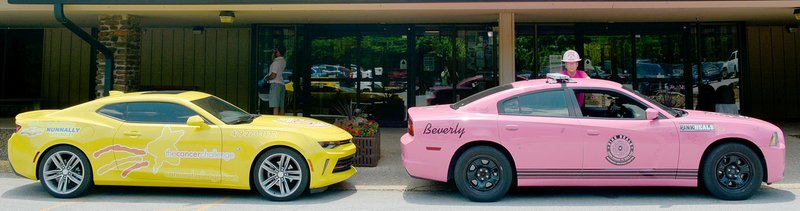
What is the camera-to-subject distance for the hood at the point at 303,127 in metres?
6.04

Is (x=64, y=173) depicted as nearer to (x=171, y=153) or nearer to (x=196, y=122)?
(x=171, y=153)

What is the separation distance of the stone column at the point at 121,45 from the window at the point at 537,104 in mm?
7683

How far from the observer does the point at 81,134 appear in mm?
5988

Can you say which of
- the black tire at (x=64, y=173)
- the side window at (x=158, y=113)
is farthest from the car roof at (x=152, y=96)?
the black tire at (x=64, y=173)

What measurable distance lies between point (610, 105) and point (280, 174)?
12.6ft

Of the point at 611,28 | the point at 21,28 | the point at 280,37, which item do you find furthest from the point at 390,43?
the point at 21,28

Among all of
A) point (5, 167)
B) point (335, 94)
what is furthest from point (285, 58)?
point (5, 167)

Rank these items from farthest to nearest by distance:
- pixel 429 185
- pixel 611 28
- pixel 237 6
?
pixel 611 28
pixel 237 6
pixel 429 185

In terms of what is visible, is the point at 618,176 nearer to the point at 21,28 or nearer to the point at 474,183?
the point at 474,183

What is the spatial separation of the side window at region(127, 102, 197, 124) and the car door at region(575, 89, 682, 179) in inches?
170

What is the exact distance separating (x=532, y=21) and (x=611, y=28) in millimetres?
2000

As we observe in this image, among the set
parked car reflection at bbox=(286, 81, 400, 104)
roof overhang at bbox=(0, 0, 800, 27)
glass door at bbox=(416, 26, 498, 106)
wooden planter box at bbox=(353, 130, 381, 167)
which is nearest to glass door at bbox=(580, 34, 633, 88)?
roof overhang at bbox=(0, 0, 800, 27)

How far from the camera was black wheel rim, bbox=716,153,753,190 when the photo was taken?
5773 millimetres

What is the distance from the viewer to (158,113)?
6.21m
